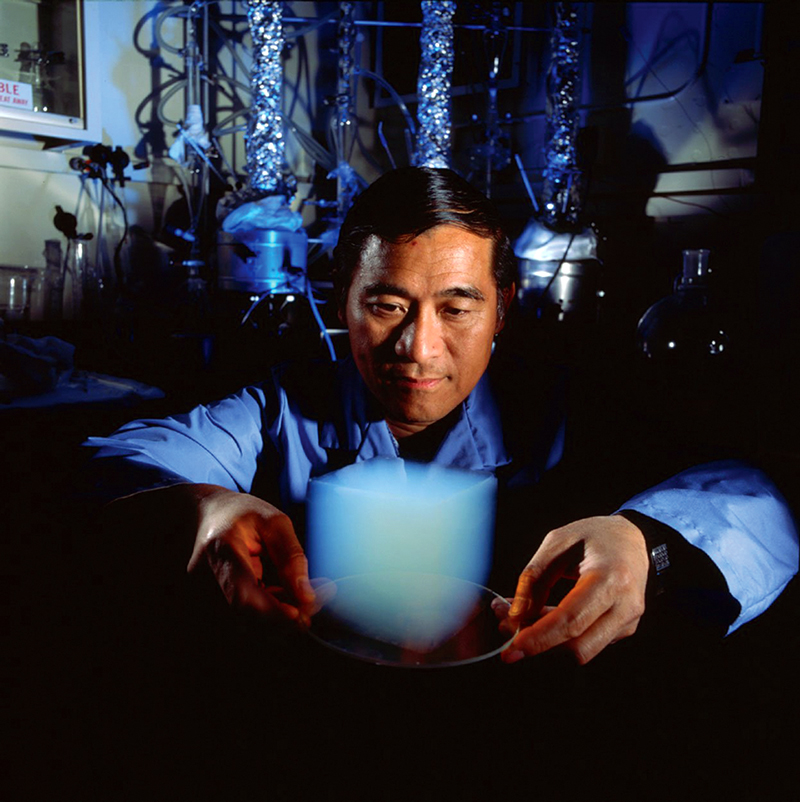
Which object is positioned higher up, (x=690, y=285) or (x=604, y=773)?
(x=690, y=285)

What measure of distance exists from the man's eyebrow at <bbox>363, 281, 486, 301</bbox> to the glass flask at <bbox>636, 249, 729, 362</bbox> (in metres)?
0.52

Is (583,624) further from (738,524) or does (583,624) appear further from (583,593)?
(738,524)

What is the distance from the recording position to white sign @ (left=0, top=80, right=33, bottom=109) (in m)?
1.91

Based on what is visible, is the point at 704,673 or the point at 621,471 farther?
the point at 621,471

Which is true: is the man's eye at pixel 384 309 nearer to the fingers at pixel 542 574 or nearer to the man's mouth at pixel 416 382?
the man's mouth at pixel 416 382

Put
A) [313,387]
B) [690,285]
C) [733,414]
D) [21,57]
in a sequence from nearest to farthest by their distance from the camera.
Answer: [733,414]
[313,387]
[690,285]
[21,57]

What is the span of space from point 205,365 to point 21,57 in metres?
1.07

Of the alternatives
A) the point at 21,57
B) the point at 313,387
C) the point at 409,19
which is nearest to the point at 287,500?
the point at 313,387

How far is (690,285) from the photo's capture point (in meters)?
1.49

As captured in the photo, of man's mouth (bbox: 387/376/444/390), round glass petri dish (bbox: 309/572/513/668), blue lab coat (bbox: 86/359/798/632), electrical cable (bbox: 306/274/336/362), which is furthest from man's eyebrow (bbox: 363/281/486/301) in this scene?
electrical cable (bbox: 306/274/336/362)

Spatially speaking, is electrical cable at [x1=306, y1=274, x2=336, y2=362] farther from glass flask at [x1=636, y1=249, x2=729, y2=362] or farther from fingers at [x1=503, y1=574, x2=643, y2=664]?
fingers at [x1=503, y1=574, x2=643, y2=664]

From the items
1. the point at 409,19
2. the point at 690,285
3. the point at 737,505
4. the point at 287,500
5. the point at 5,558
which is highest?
the point at 409,19

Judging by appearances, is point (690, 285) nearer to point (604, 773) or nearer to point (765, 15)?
point (765, 15)

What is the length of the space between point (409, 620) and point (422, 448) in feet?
2.28
